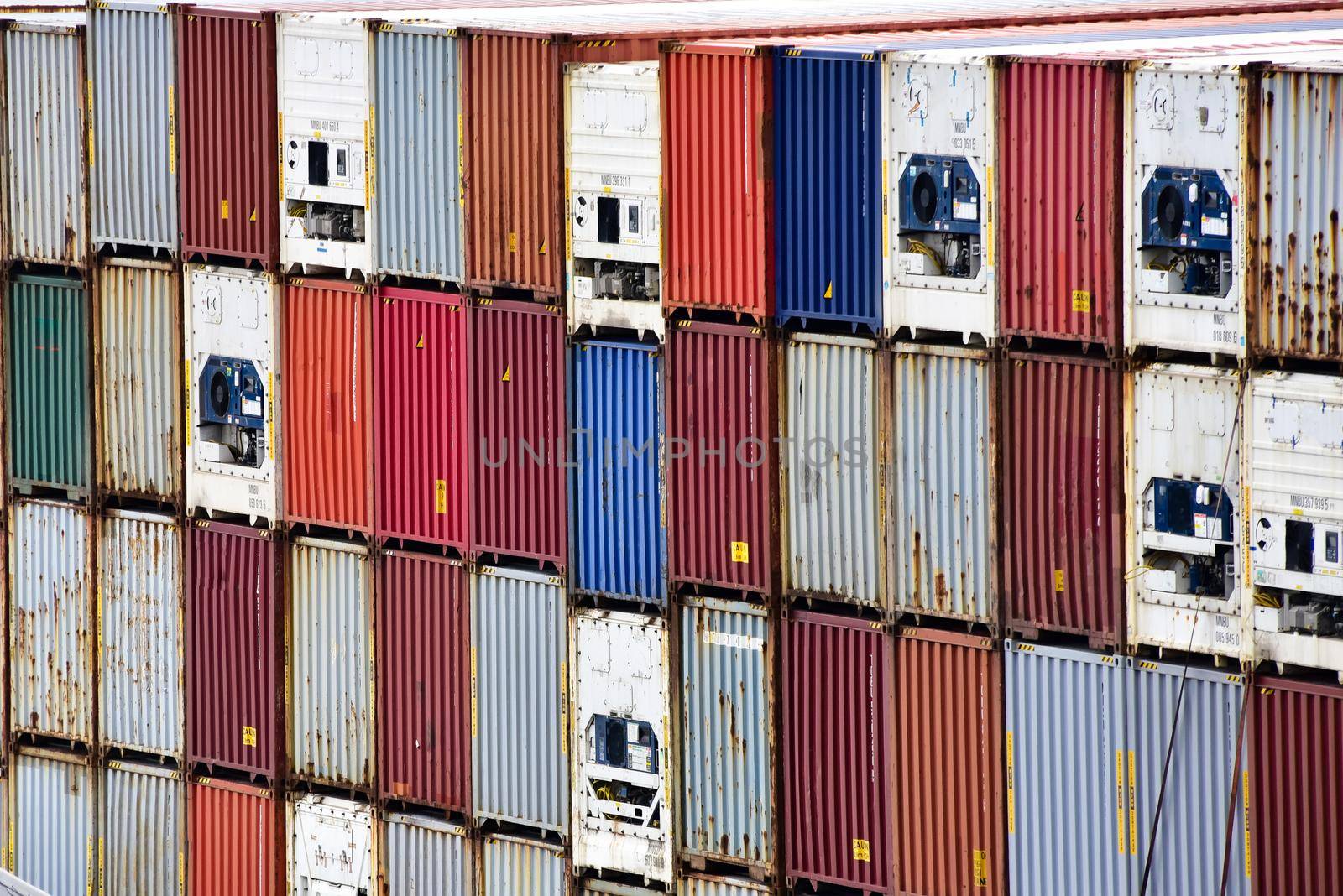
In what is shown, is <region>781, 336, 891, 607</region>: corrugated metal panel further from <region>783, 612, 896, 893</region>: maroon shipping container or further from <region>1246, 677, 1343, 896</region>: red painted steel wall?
<region>1246, 677, 1343, 896</region>: red painted steel wall

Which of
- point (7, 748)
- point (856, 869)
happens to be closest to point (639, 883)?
point (856, 869)

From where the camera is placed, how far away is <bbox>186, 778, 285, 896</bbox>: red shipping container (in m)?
29.5

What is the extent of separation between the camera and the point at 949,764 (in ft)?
79.4

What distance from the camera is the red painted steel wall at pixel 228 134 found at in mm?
29000

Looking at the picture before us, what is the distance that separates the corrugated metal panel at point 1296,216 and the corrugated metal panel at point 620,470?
7.33 m

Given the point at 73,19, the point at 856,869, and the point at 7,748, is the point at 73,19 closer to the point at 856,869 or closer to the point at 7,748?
the point at 7,748

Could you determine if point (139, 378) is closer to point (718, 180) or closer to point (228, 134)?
point (228, 134)

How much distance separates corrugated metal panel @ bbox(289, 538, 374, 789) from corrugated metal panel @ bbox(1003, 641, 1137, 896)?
8742 millimetres

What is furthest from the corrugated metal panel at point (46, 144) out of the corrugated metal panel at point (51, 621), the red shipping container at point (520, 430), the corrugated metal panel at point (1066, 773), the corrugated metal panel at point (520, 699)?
the corrugated metal panel at point (1066, 773)

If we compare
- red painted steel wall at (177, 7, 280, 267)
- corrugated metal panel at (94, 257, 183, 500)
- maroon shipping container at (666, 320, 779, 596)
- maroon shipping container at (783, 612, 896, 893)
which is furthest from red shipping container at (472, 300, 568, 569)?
corrugated metal panel at (94, 257, 183, 500)

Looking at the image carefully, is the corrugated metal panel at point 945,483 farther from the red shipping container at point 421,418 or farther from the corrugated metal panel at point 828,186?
the red shipping container at point 421,418

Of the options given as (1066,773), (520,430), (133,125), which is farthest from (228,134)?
(1066,773)

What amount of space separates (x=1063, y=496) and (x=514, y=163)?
7.99m

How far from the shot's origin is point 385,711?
1117 inches
